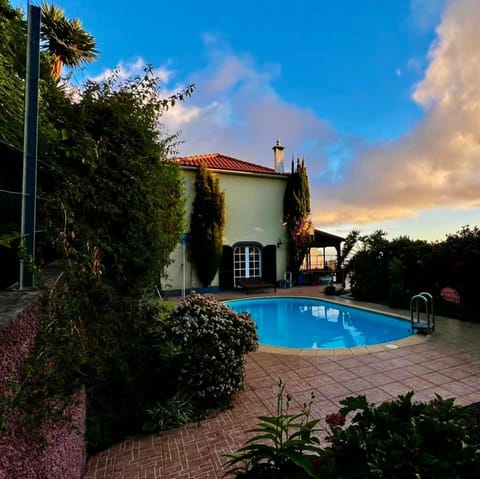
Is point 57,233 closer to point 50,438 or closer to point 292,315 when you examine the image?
point 50,438

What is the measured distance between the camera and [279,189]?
17.4m

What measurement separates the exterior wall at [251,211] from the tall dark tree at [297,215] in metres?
0.37

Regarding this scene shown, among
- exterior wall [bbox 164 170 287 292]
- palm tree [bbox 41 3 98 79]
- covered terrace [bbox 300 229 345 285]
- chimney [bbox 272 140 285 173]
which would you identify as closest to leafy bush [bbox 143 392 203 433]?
exterior wall [bbox 164 170 287 292]

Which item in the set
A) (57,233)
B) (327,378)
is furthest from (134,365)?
(327,378)

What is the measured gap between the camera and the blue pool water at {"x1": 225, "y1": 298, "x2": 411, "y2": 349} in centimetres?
846

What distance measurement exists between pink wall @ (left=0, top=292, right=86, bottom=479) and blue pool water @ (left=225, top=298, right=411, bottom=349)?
21.1 ft

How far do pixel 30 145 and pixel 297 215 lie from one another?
1576 centimetres

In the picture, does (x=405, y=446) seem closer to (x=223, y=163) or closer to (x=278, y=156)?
(x=223, y=163)

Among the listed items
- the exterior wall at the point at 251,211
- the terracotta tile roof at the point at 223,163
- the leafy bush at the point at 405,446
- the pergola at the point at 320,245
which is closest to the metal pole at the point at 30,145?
the leafy bush at the point at 405,446

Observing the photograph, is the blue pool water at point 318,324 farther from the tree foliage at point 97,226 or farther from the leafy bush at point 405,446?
the leafy bush at point 405,446

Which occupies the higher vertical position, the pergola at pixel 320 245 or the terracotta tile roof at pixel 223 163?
the terracotta tile roof at pixel 223 163

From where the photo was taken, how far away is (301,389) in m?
4.40

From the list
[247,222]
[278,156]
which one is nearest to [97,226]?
[247,222]

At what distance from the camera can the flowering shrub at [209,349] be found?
12.9 ft
